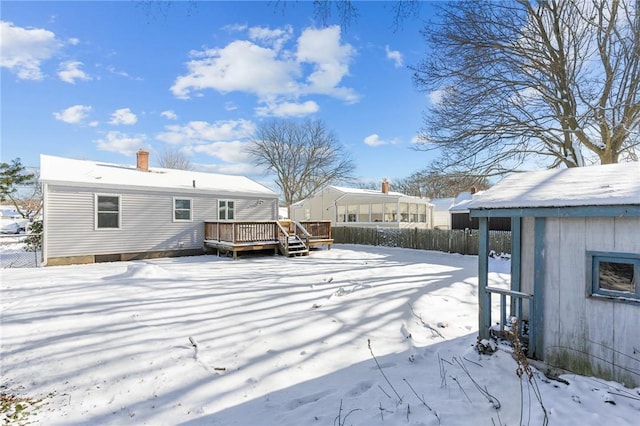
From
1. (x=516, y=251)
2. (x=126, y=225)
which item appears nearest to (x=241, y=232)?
(x=126, y=225)

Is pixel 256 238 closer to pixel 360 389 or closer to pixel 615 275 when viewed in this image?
pixel 360 389

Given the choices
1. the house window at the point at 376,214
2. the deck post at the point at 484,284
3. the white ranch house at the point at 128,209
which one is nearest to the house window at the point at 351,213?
the house window at the point at 376,214

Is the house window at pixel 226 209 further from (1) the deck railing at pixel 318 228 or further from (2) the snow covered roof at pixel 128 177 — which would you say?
(1) the deck railing at pixel 318 228

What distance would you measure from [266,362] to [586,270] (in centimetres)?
357

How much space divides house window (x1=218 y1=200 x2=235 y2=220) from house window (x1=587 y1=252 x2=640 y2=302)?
13625 mm

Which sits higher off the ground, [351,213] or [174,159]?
[174,159]

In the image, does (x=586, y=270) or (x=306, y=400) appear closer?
(x=306, y=400)

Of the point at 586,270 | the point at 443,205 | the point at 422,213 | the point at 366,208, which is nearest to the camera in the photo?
the point at 586,270

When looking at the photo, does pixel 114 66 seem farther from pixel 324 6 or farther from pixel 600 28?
pixel 600 28

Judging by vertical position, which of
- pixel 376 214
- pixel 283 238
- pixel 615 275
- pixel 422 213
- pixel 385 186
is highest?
pixel 385 186

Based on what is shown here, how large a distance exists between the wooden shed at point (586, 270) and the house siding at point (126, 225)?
40.8 ft

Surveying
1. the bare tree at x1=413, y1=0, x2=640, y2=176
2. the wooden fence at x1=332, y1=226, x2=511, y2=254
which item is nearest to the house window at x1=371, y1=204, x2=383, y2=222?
the wooden fence at x1=332, y1=226, x2=511, y2=254

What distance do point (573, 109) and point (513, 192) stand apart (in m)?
8.91

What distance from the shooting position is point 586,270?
311 centimetres
